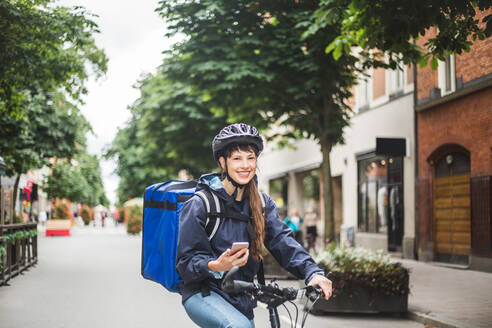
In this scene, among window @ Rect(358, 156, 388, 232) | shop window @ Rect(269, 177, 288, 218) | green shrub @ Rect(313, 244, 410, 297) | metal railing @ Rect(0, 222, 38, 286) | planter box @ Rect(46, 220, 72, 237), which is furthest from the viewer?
planter box @ Rect(46, 220, 72, 237)

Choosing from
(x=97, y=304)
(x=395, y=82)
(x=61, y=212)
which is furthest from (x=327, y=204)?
(x=61, y=212)

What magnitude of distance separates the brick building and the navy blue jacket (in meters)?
11.0

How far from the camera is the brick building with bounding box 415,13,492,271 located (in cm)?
1528

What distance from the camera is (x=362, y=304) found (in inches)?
350

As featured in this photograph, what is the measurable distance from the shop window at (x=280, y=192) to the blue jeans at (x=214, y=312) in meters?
30.4

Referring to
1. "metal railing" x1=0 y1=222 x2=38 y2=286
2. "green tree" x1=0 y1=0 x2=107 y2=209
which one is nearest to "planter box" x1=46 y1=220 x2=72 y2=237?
"green tree" x1=0 y1=0 x2=107 y2=209

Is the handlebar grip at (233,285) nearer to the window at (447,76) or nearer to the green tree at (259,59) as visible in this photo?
the green tree at (259,59)

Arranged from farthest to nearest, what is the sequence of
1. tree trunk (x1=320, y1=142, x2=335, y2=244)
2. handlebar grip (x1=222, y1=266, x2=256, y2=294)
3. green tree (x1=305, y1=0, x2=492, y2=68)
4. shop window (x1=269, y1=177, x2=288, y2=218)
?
shop window (x1=269, y1=177, x2=288, y2=218)
tree trunk (x1=320, y1=142, x2=335, y2=244)
green tree (x1=305, y1=0, x2=492, y2=68)
handlebar grip (x1=222, y1=266, x2=256, y2=294)

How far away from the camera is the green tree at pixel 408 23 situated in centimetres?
754

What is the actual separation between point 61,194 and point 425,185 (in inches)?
1562

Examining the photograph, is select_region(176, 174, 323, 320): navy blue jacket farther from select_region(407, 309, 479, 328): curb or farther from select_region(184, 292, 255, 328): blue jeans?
select_region(407, 309, 479, 328): curb

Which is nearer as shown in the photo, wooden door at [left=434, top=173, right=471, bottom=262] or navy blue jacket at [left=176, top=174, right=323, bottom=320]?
navy blue jacket at [left=176, top=174, right=323, bottom=320]

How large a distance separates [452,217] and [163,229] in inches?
589

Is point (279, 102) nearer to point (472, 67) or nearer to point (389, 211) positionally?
point (472, 67)
